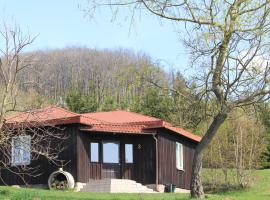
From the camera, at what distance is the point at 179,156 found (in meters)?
29.1

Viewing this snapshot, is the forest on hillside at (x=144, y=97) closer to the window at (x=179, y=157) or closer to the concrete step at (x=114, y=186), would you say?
the window at (x=179, y=157)

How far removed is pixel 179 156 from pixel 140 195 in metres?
9.86

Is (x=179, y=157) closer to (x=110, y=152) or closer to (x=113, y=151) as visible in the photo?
(x=113, y=151)

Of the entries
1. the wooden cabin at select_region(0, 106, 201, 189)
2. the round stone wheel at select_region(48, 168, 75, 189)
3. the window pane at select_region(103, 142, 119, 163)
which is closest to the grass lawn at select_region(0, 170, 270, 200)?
the round stone wheel at select_region(48, 168, 75, 189)

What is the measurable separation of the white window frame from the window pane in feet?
11.5

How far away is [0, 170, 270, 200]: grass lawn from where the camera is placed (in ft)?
54.0

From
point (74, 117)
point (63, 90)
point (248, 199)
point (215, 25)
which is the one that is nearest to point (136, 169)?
point (74, 117)

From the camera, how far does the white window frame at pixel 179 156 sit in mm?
28645

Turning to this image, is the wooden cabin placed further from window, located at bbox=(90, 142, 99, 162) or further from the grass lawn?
the grass lawn

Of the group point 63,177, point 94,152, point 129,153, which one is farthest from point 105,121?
point 63,177

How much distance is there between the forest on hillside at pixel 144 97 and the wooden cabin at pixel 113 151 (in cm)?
134

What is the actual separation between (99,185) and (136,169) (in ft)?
9.37

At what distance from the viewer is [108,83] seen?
56.2 meters

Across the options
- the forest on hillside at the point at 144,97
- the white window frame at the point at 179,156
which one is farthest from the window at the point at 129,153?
the white window frame at the point at 179,156
